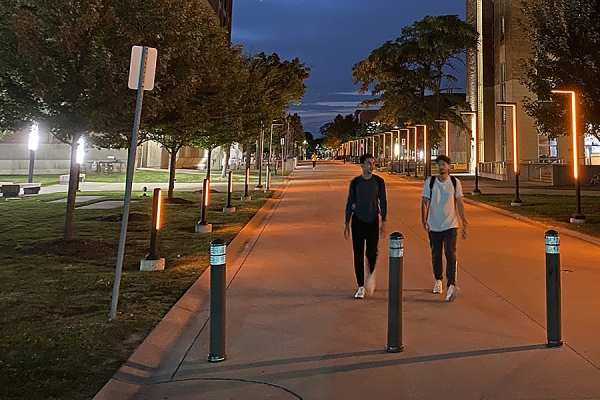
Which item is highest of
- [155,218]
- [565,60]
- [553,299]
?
[565,60]

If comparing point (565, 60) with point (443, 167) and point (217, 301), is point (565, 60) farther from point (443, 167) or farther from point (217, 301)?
point (217, 301)

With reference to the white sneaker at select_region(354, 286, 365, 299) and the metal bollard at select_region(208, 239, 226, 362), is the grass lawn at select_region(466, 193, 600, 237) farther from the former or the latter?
the metal bollard at select_region(208, 239, 226, 362)

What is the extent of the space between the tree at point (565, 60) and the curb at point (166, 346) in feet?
44.1

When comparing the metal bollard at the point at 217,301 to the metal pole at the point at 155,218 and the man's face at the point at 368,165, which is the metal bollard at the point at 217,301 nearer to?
the man's face at the point at 368,165

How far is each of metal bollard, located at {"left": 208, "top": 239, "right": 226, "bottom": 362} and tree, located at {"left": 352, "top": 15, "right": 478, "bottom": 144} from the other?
38.3 m

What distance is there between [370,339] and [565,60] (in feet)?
50.4

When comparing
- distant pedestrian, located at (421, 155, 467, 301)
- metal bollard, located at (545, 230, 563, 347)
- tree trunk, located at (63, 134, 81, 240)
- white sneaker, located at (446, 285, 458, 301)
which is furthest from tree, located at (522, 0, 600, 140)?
tree trunk, located at (63, 134, 81, 240)

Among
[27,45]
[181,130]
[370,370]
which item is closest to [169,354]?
[370,370]

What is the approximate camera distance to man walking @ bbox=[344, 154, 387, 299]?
7629 millimetres

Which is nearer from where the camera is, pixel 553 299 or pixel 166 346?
pixel 553 299

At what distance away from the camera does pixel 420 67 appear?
1689 inches

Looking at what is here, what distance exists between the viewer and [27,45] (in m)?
9.22

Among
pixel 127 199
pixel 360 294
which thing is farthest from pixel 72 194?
pixel 360 294

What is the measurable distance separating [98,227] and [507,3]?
1656 inches
